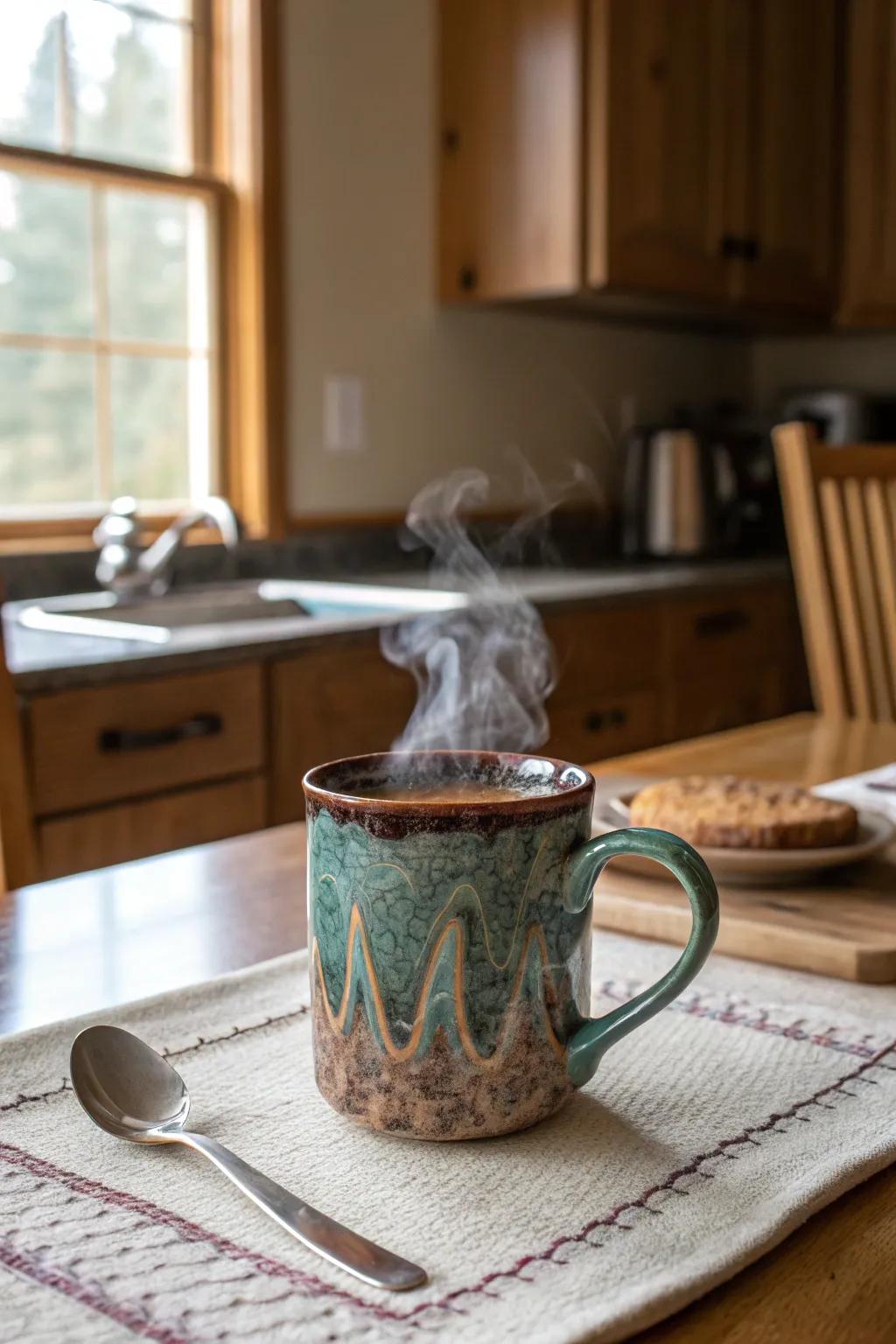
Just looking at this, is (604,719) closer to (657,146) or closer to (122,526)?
(122,526)

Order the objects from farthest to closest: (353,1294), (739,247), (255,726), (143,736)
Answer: (739,247) < (255,726) < (143,736) < (353,1294)

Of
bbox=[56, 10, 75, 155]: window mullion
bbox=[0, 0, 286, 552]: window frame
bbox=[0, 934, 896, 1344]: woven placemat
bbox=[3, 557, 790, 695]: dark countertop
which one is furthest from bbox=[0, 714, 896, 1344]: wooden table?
bbox=[56, 10, 75, 155]: window mullion

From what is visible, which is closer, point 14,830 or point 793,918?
point 793,918

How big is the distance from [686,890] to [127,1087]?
0.76ft

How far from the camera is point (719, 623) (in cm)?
299

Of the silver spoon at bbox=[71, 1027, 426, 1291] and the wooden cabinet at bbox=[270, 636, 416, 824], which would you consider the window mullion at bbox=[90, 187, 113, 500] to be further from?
the silver spoon at bbox=[71, 1027, 426, 1291]

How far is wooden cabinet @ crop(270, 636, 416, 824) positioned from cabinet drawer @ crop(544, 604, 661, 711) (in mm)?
367

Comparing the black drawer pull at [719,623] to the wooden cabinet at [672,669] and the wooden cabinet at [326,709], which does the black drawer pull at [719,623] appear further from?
the wooden cabinet at [326,709]

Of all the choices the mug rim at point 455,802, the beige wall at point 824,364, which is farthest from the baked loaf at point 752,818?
the beige wall at point 824,364

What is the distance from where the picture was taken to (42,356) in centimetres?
265

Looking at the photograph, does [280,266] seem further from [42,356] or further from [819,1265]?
[819,1265]

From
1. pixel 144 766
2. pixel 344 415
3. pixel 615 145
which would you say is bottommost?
pixel 144 766

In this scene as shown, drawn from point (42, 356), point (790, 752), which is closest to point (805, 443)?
point (790, 752)

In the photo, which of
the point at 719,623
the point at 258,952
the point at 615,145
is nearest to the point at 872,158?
the point at 615,145
